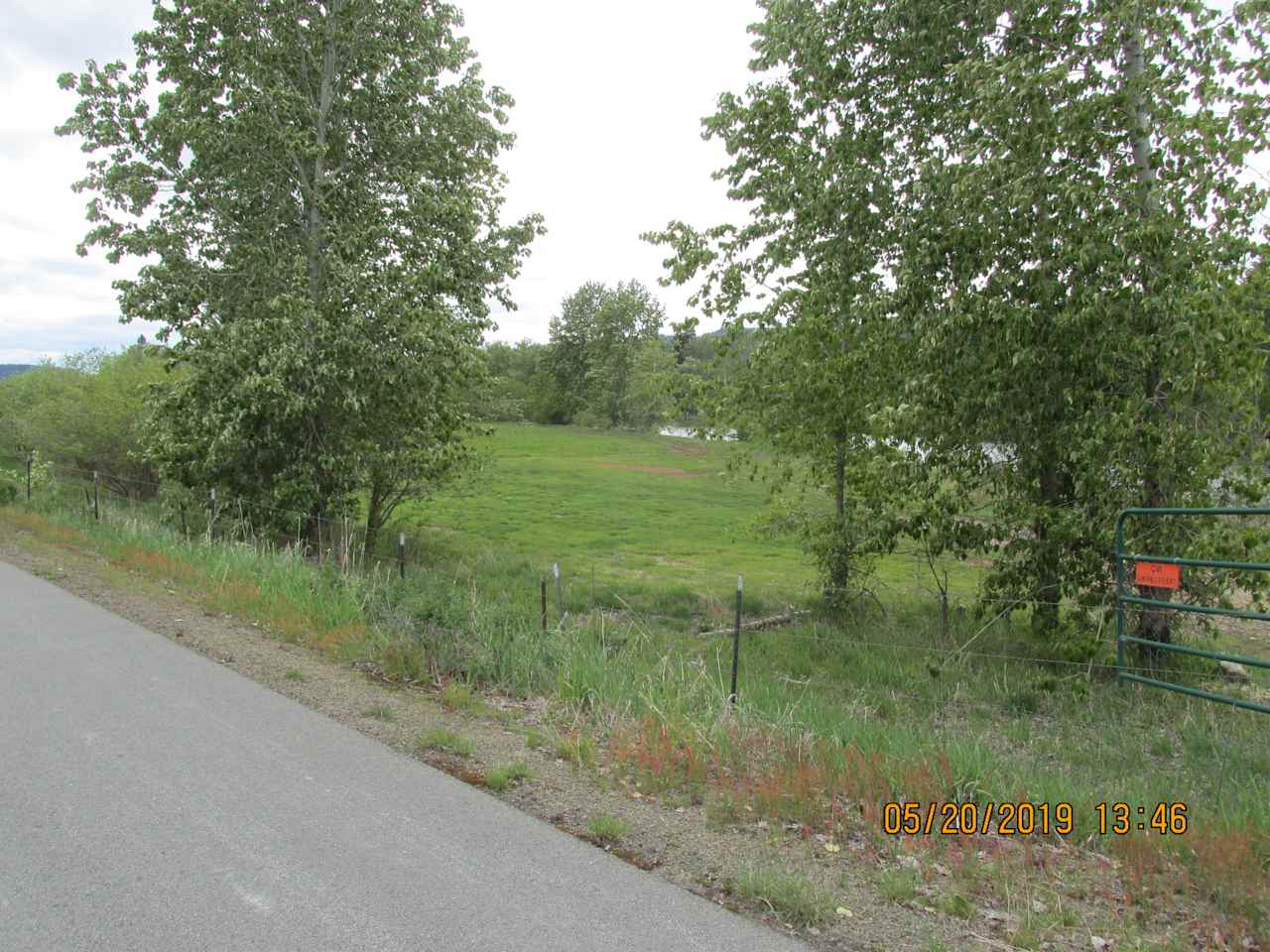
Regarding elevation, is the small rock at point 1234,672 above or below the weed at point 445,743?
below

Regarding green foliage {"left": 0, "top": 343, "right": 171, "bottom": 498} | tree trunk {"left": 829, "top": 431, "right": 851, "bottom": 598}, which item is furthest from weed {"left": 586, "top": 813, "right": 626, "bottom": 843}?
green foliage {"left": 0, "top": 343, "right": 171, "bottom": 498}

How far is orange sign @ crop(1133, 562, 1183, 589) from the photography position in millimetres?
Result: 6492

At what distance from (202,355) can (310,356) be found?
6.82 ft

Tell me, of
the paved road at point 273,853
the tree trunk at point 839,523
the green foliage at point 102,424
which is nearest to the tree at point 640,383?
the green foliage at point 102,424

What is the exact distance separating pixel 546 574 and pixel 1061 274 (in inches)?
425

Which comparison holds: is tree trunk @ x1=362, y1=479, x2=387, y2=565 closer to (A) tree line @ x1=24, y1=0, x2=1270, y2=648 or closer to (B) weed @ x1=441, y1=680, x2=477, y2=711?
(A) tree line @ x1=24, y1=0, x2=1270, y2=648

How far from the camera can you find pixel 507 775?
211 inches

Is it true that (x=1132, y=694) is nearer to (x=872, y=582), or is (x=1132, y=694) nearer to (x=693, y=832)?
(x=693, y=832)

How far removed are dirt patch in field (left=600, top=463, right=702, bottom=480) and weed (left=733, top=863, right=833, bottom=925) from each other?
45977 mm

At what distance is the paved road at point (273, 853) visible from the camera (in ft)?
11.8

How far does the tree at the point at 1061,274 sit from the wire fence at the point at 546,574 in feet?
3.13
